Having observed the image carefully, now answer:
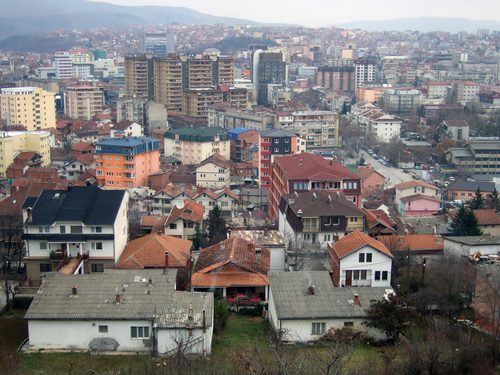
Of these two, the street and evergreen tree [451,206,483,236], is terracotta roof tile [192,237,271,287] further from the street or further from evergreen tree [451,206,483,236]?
the street

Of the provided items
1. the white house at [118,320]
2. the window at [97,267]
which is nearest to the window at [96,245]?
the window at [97,267]

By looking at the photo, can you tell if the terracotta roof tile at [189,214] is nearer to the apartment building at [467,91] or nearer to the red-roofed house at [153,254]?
the red-roofed house at [153,254]

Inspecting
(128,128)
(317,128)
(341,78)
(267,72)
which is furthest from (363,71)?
(128,128)

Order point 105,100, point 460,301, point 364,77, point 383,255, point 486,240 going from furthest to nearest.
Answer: point 364,77 → point 105,100 → point 486,240 → point 383,255 → point 460,301

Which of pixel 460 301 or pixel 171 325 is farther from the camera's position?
pixel 460 301

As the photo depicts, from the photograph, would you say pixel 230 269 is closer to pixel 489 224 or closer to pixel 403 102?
pixel 489 224

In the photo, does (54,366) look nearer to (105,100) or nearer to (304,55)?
(105,100)

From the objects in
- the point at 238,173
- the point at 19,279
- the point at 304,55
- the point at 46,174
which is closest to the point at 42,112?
the point at 46,174
